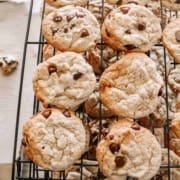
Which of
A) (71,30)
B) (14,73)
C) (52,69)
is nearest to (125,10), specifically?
(71,30)

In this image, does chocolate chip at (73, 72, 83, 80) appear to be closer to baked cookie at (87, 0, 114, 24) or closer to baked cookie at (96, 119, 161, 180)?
baked cookie at (96, 119, 161, 180)

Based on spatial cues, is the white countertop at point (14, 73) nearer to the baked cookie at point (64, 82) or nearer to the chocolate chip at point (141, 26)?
the baked cookie at point (64, 82)

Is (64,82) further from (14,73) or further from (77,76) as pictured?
(14,73)

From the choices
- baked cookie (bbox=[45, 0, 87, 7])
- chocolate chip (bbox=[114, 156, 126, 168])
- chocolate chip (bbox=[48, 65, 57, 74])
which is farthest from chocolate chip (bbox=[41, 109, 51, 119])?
baked cookie (bbox=[45, 0, 87, 7])

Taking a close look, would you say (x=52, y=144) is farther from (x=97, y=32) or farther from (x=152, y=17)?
(x=152, y=17)

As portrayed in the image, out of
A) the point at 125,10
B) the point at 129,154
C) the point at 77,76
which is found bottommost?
the point at 129,154

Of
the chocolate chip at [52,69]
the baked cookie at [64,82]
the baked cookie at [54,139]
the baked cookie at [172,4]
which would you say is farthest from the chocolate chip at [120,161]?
the baked cookie at [172,4]
